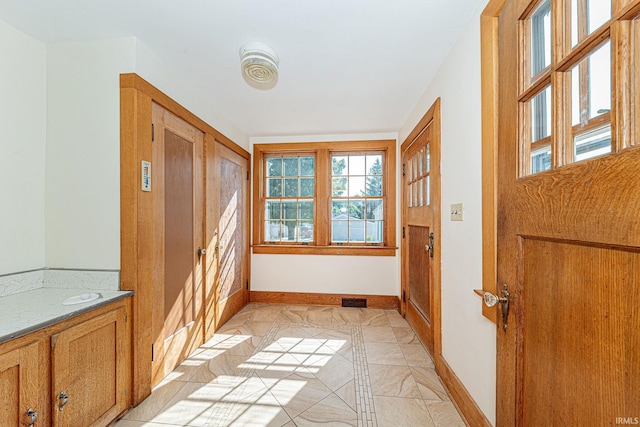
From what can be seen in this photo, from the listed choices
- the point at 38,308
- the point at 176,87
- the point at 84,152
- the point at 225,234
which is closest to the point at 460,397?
the point at 38,308

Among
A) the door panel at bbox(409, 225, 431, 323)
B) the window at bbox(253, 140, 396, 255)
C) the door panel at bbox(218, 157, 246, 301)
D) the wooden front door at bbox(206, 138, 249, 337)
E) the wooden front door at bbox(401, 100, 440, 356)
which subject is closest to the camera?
the wooden front door at bbox(401, 100, 440, 356)

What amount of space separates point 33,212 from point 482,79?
275 cm

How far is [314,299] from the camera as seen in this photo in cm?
370

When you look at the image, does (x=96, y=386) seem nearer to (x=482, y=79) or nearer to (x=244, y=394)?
(x=244, y=394)

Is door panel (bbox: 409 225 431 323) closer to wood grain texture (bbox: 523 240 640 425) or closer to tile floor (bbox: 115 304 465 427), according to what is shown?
tile floor (bbox: 115 304 465 427)

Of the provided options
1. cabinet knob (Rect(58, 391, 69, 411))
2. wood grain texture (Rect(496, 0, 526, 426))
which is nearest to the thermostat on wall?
cabinet knob (Rect(58, 391, 69, 411))

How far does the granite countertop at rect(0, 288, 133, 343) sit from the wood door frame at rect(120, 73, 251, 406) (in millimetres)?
140

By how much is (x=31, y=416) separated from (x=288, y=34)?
2.32 m

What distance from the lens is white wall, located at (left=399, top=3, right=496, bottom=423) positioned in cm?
146

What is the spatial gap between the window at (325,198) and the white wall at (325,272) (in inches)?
3.5

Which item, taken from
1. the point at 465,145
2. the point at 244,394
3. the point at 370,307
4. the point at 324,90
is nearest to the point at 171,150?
the point at 324,90

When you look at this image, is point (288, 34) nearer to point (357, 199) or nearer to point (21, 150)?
point (21, 150)

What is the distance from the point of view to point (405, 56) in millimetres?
1942

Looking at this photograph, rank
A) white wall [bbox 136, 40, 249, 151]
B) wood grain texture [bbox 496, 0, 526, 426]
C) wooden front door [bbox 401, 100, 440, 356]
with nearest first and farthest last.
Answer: wood grain texture [bbox 496, 0, 526, 426] → white wall [bbox 136, 40, 249, 151] → wooden front door [bbox 401, 100, 440, 356]
